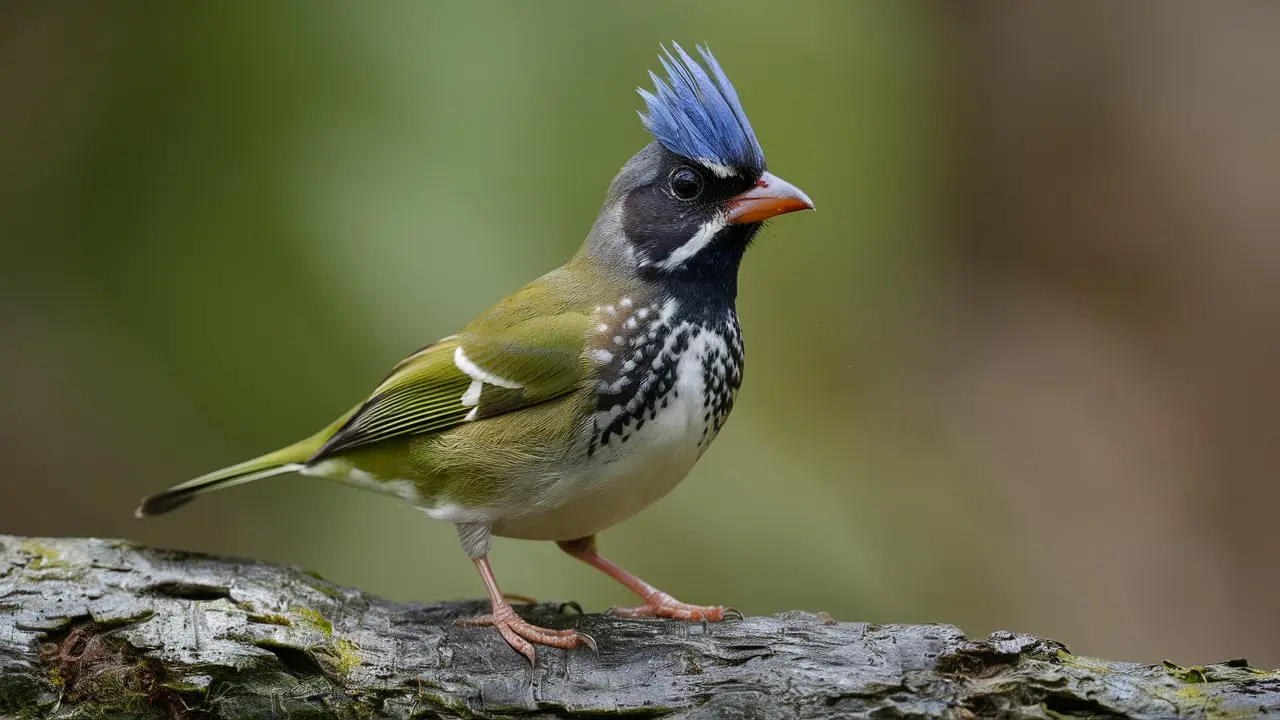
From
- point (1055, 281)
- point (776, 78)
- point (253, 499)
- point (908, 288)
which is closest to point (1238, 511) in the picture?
point (1055, 281)

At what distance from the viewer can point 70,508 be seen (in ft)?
21.1

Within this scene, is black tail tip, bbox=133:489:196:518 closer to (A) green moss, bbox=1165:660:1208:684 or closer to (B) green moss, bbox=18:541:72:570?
(B) green moss, bbox=18:541:72:570

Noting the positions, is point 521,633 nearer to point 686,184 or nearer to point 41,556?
point 686,184

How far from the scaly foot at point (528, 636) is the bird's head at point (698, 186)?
1.27 m

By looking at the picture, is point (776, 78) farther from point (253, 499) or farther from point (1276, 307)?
point (253, 499)

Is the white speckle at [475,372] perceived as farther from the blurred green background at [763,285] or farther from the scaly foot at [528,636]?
the blurred green background at [763,285]

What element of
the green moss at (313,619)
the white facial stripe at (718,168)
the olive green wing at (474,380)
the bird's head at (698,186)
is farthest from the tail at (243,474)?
the white facial stripe at (718,168)

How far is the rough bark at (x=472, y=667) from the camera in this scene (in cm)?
327

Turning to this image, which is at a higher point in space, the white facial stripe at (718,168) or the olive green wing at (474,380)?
the white facial stripe at (718,168)

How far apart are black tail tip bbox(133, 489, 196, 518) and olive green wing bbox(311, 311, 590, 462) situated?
650 mm

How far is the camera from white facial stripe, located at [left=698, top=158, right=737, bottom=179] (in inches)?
161

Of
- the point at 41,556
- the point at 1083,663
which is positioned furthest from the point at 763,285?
the point at 41,556

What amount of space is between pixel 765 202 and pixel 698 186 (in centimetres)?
26

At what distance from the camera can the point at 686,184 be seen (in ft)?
13.7
